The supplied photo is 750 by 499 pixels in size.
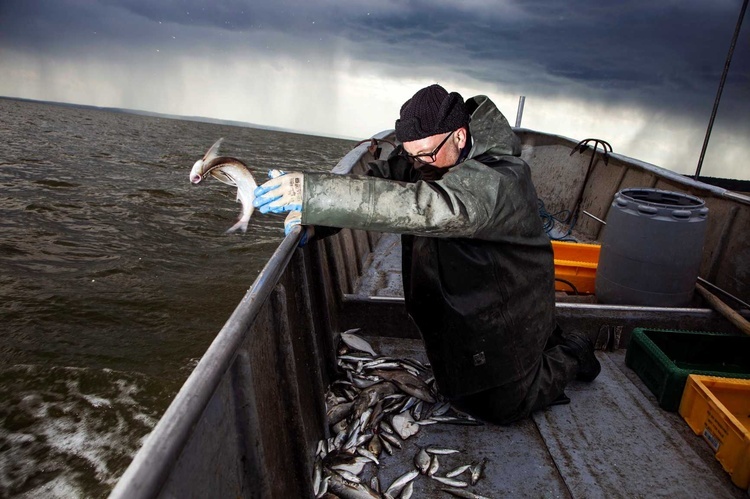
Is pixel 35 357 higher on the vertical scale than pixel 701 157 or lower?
lower

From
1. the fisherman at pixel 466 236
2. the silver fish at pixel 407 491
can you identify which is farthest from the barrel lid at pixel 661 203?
the silver fish at pixel 407 491

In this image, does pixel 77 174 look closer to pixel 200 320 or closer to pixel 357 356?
pixel 200 320

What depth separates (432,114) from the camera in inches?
129

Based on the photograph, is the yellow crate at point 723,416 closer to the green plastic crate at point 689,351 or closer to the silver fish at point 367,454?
the green plastic crate at point 689,351

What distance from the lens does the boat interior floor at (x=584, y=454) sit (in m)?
3.35

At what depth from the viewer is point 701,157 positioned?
1036 centimetres

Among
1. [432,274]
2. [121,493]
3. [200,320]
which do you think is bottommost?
[200,320]

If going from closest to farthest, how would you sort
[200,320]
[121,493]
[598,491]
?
[121,493]
[598,491]
[200,320]

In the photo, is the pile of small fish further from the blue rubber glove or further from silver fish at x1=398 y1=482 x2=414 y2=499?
the blue rubber glove

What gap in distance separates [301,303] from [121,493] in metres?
2.43

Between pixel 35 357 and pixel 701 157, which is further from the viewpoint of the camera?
pixel 701 157

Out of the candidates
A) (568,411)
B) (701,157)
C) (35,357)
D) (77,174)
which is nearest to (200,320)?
(35,357)

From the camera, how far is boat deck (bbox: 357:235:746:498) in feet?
11.0

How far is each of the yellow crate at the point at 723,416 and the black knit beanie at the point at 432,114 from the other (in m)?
2.79
